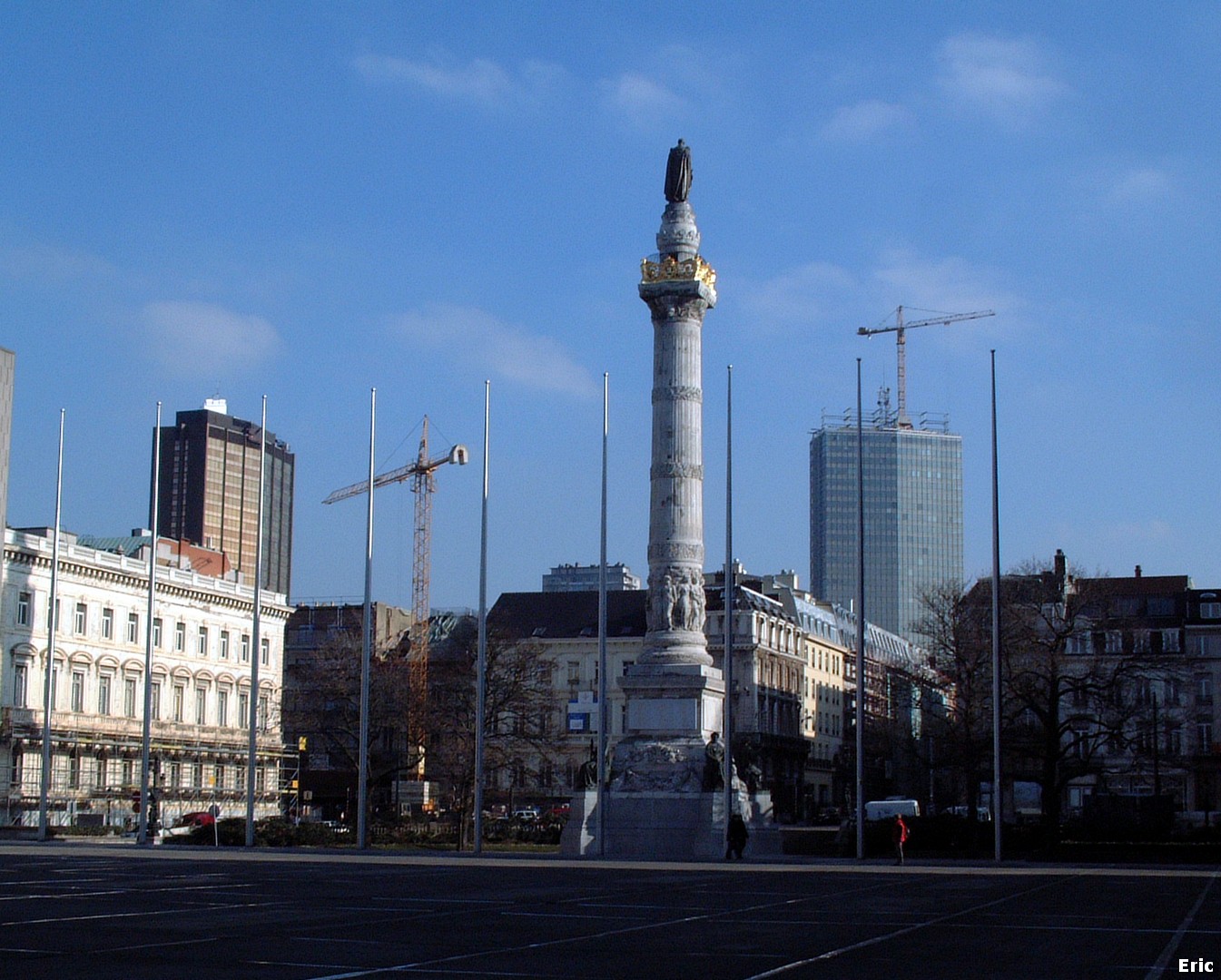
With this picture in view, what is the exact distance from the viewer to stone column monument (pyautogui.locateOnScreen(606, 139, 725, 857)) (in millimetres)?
50406

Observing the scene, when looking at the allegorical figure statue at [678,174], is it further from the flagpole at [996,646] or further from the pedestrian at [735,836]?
the pedestrian at [735,836]

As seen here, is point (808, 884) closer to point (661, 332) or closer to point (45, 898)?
point (45, 898)

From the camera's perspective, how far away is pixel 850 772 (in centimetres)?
10525

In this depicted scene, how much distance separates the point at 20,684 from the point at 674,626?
37008mm

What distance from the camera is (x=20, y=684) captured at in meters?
74.4

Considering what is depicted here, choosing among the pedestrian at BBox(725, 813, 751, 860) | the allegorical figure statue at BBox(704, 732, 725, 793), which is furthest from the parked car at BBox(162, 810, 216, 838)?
the pedestrian at BBox(725, 813, 751, 860)

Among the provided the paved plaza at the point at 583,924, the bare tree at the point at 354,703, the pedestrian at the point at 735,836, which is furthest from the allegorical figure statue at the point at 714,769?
the bare tree at the point at 354,703

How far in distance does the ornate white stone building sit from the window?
2.4 inches

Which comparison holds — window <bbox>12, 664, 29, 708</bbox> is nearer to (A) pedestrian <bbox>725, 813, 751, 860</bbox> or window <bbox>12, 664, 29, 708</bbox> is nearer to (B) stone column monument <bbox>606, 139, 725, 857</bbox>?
(B) stone column monument <bbox>606, 139, 725, 857</bbox>

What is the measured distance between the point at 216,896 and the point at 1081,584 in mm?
47090

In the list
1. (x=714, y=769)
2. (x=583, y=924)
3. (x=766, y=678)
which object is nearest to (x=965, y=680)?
(x=714, y=769)

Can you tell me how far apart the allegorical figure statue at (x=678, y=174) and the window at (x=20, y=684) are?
3903 centimetres

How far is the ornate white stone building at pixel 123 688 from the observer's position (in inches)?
2886

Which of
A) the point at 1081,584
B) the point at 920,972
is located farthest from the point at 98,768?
the point at 920,972
